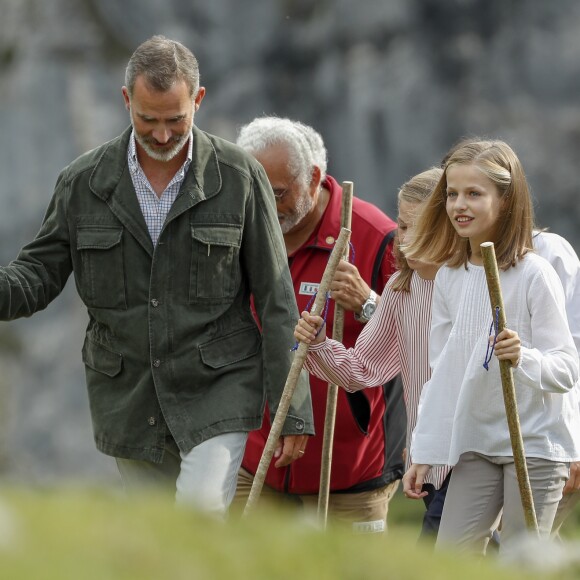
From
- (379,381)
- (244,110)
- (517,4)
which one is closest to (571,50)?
(517,4)

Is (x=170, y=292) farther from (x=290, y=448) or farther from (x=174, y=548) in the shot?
(x=174, y=548)

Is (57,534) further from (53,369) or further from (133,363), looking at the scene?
(53,369)

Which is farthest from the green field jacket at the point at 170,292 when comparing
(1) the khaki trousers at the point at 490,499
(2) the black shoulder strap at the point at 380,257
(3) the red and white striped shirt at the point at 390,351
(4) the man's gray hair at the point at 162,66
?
(2) the black shoulder strap at the point at 380,257

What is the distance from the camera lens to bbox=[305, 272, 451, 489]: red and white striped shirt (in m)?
5.39

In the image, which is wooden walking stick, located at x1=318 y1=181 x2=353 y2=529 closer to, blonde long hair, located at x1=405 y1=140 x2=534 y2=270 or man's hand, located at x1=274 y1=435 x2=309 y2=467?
man's hand, located at x1=274 y1=435 x2=309 y2=467

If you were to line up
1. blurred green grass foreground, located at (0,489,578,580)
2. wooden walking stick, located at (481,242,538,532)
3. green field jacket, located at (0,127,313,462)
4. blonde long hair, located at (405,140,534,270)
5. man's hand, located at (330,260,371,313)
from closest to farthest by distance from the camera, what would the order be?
blurred green grass foreground, located at (0,489,578,580), wooden walking stick, located at (481,242,538,532), blonde long hair, located at (405,140,534,270), green field jacket, located at (0,127,313,462), man's hand, located at (330,260,371,313)

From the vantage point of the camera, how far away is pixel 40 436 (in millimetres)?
15789

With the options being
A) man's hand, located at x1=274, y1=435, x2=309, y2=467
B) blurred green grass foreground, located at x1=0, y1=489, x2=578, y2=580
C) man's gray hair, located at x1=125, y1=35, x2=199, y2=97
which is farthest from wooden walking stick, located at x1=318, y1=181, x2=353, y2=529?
blurred green grass foreground, located at x1=0, y1=489, x2=578, y2=580

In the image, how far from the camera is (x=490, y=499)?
469cm

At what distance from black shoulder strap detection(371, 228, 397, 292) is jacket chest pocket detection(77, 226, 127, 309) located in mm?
1430

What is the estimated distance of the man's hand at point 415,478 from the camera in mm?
4848

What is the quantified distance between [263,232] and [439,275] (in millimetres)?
675

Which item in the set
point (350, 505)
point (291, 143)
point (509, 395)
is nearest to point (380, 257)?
point (291, 143)

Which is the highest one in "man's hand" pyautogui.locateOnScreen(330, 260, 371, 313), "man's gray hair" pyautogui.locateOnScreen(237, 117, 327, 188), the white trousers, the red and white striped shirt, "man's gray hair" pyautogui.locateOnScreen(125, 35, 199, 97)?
"man's gray hair" pyautogui.locateOnScreen(125, 35, 199, 97)
